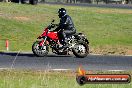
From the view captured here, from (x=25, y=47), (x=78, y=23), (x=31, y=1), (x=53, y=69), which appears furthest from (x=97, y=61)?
(x=31, y=1)

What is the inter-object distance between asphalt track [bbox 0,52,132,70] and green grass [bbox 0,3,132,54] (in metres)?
3.86

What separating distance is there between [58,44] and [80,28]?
652 inches

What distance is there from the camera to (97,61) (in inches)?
771

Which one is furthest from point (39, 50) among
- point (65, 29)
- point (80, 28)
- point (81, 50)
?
point (80, 28)

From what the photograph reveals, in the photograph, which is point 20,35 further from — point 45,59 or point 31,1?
point 31,1

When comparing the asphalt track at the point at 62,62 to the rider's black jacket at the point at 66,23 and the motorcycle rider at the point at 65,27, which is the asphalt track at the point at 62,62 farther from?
the rider's black jacket at the point at 66,23

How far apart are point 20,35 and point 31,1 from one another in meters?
27.5

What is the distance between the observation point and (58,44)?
20.6 m

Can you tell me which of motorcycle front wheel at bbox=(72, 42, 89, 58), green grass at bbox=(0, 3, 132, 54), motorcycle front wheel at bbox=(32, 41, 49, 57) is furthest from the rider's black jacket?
green grass at bbox=(0, 3, 132, 54)

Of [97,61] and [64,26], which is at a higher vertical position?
[64,26]

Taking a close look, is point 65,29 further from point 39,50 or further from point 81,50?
point 39,50

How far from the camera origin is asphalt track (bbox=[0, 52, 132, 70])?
17.5m

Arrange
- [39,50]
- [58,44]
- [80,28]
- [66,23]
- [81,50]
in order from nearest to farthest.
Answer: [66,23] < [39,50] < [81,50] < [58,44] < [80,28]

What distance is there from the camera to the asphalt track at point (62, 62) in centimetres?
1753
